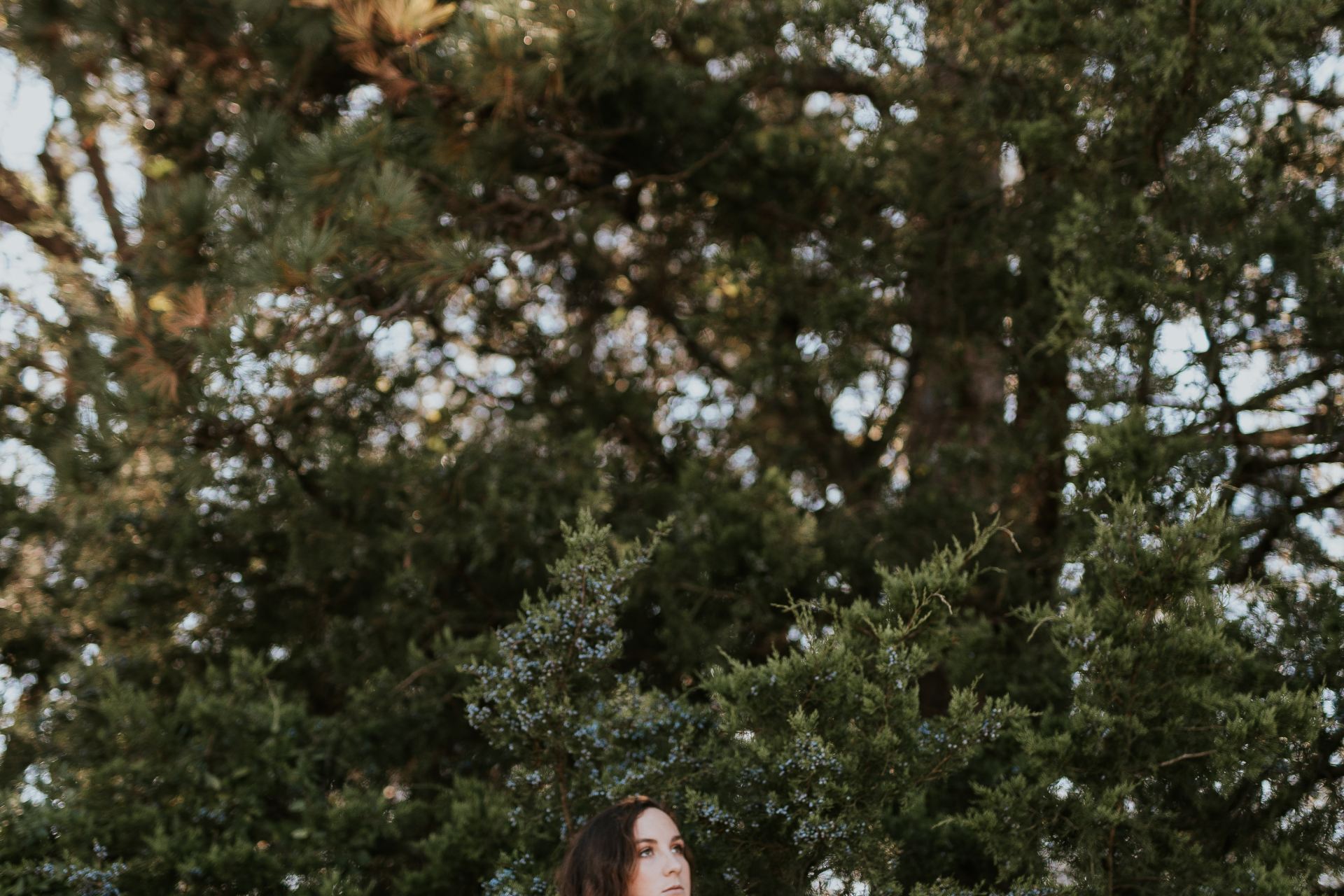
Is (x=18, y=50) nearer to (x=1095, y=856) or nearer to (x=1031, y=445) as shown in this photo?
(x=1031, y=445)

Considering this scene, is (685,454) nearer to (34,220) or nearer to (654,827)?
(654,827)

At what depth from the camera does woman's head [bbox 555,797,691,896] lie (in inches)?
119

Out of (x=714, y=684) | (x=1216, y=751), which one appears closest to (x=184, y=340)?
(x=714, y=684)

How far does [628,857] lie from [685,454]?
3203mm

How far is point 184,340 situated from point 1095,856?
3.42 metres

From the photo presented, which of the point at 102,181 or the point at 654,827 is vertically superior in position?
the point at 102,181

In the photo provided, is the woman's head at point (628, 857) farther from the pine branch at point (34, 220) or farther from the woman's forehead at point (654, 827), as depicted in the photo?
the pine branch at point (34, 220)

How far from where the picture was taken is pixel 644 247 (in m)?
6.86

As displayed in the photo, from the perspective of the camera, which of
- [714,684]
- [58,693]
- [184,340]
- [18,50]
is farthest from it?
[18,50]

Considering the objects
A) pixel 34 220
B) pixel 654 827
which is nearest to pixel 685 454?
pixel 654 827

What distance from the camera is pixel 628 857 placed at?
10.0ft

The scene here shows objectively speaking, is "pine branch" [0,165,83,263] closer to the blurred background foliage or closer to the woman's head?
the blurred background foliage

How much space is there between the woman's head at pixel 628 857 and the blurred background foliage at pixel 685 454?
0.58ft

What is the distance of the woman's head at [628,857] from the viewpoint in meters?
3.04
